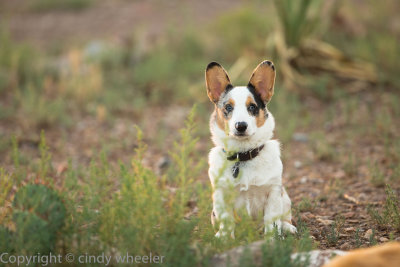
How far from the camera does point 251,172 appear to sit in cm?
342

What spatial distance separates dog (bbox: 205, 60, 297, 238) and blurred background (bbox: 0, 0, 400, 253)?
2.06ft

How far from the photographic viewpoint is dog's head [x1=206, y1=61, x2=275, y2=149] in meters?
3.42

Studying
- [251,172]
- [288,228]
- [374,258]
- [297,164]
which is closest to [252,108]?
[251,172]

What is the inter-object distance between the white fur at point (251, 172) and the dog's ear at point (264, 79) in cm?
12

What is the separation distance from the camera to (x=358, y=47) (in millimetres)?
8375

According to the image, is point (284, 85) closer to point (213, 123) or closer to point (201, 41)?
point (201, 41)

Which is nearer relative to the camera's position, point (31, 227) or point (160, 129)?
point (31, 227)

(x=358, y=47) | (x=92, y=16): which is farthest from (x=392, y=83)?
(x=92, y=16)

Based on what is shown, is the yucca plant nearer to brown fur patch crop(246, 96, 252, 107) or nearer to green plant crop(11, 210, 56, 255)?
brown fur patch crop(246, 96, 252, 107)

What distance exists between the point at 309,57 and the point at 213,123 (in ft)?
16.6

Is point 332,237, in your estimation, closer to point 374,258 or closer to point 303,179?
point 374,258

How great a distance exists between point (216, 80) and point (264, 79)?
16.2 inches

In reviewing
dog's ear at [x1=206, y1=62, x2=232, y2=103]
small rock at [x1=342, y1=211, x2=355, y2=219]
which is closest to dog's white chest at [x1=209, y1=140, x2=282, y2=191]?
dog's ear at [x1=206, y1=62, x2=232, y2=103]

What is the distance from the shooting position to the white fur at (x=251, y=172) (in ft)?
11.1
